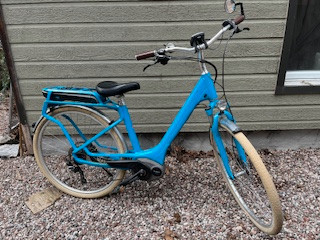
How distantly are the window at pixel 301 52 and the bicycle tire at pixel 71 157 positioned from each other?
5.29 feet

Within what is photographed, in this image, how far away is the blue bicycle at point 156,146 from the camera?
204 centimetres

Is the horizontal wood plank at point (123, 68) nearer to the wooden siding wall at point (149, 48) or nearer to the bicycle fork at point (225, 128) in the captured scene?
the wooden siding wall at point (149, 48)

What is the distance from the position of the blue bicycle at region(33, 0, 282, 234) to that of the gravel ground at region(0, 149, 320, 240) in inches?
5.7

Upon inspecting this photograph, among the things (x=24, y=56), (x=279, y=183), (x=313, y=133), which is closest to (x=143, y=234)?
(x=279, y=183)

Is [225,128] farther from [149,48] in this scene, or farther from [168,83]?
[149,48]

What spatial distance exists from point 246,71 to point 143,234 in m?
1.66

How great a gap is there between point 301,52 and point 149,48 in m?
1.43

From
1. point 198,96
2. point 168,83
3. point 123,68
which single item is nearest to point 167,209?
point 198,96

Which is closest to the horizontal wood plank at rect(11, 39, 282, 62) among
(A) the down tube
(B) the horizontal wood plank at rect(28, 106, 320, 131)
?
(B) the horizontal wood plank at rect(28, 106, 320, 131)

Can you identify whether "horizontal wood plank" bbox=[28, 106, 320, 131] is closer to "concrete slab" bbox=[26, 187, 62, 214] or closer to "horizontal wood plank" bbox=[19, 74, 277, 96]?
"horizontal wood plank" bbox=[19, 74, 277, 96]

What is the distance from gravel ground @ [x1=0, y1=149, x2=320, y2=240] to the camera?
231 centimetres

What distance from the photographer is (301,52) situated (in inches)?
116

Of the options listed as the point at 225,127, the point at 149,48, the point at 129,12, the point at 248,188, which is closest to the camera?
the point at 225,127

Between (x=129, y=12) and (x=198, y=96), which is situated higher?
(x=129, y=12)
